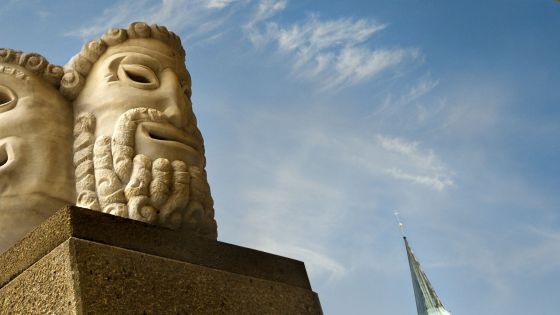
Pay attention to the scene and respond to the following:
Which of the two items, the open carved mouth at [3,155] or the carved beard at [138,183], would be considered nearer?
the carved beard at [138,183]

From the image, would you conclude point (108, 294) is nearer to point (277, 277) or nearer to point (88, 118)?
point (277, 277)

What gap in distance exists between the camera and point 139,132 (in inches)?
127

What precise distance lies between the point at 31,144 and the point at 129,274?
4.51 feet

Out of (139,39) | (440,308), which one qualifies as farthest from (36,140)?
(440,308)

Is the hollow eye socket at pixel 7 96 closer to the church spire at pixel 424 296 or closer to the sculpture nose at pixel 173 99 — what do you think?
the sculpture nose at pixel 173 99

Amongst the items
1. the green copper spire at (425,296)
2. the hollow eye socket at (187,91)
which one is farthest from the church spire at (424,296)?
the hollow eye socket at (187,91)

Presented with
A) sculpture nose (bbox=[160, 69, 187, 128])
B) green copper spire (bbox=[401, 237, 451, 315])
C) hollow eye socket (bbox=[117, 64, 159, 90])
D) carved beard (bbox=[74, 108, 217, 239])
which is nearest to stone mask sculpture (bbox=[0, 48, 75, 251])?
carved beard (bbox=[74, 108, 217, 239])

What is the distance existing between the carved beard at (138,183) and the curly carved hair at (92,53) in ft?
1.50

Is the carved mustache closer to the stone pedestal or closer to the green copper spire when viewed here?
the stone pedestal

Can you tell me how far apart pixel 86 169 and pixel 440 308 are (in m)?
50.2

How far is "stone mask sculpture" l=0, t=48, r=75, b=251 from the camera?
10.3ft

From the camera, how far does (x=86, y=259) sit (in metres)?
2.15

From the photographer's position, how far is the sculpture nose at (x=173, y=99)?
3410mm

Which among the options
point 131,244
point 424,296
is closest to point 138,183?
point 131,244
